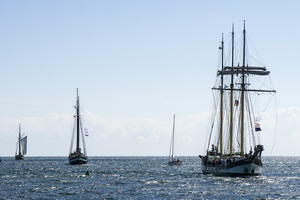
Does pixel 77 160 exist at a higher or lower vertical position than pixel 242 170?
lower

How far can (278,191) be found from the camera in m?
76.9

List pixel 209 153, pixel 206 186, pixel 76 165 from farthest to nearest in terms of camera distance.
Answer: pixel 76 165 < pixel 209 153 < pixel 206 186

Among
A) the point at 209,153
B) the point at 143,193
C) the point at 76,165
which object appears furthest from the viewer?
the point at 76,165

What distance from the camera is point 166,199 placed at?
65.0 metres

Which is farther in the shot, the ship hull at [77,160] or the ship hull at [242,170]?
the ship hull at [77,160]

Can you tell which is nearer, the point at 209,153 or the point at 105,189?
the point at 105,189

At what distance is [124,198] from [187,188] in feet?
54.2

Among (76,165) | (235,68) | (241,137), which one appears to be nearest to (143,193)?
(241,137)

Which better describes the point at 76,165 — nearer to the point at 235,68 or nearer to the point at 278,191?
the point at 235,68

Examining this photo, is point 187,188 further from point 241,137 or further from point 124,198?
point 241,137

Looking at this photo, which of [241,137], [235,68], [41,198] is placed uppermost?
[235,68]

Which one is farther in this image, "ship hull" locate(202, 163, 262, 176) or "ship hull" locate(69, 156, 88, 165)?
"ship hull" locate(69, 156, 88, 165)

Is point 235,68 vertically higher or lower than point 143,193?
higher

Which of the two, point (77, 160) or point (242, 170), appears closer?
point (242, 170)
